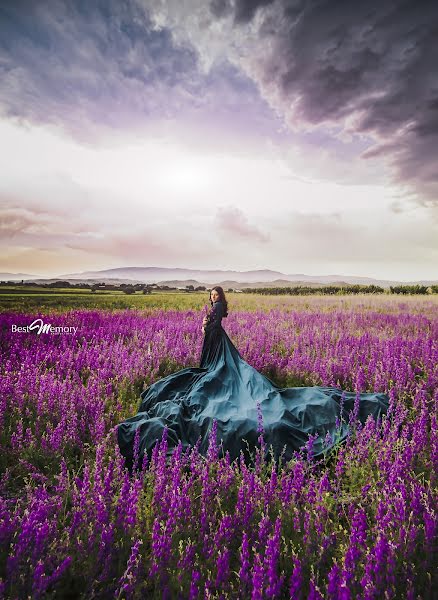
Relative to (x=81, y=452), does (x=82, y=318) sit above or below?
above

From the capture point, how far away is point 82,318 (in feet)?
33.7

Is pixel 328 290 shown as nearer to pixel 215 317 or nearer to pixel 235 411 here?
pixel 215 317

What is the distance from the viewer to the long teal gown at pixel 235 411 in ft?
11.7

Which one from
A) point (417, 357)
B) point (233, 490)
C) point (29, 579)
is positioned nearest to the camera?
point (29, 579)

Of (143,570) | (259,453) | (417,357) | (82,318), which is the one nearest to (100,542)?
(143,570)

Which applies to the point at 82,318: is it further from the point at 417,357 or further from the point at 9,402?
the point at 417,357

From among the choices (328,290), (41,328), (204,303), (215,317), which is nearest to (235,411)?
(215,317)

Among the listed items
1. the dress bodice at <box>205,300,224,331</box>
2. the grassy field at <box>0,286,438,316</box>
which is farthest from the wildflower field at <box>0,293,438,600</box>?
the grassy field at <box>0,286,438,316</box>

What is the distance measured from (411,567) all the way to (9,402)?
4.19 metres

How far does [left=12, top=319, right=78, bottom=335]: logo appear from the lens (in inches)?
318

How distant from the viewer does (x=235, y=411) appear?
164 inches

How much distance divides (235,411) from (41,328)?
6077mm

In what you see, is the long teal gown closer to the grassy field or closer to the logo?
the logo

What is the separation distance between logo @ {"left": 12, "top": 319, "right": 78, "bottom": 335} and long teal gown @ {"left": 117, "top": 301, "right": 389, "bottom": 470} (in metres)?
4.30
